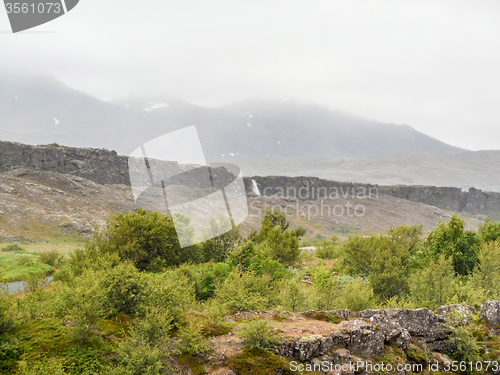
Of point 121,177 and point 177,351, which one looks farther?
point 121,177

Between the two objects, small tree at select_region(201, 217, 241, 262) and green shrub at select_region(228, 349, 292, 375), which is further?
small tree at select_region(201, 217, 241, 262)

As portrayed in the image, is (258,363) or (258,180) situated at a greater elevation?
(258,363)

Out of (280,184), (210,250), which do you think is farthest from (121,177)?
(210,250)

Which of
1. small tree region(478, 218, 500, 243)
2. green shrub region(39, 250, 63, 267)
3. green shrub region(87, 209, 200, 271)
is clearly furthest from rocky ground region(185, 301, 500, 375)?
green shrub region(39, 250, 63, 267)

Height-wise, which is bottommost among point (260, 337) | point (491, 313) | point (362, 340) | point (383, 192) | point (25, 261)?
point (383, 192)

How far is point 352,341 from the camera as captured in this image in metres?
9.87

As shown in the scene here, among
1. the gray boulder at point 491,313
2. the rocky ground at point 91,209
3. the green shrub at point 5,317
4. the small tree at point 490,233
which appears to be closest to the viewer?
the green shrub at point 5,317

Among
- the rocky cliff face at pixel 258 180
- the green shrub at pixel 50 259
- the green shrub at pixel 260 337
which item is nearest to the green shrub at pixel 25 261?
the green shrub at pixel 50 259

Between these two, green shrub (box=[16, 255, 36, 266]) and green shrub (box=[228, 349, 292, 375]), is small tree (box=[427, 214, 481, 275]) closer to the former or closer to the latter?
green shrub (box=[228, 349, 292, 375])

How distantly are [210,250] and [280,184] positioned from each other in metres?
111

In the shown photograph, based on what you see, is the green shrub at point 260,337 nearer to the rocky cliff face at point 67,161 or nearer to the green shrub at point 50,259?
the green shrub at point 50,259

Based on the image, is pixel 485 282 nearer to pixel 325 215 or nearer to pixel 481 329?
pixel 481 329

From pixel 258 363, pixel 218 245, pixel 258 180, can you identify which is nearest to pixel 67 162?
pixel 258 180

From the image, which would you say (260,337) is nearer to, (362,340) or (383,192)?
(362,340)
